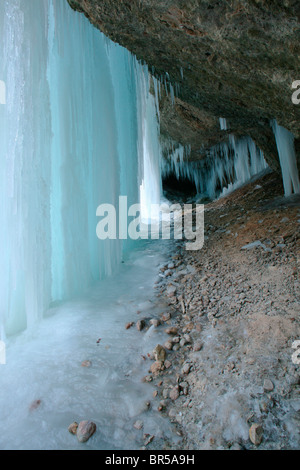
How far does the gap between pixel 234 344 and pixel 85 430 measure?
4.29ft

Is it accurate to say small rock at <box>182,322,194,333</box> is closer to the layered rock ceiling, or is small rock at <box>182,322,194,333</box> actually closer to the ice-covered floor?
the ice-covered floor

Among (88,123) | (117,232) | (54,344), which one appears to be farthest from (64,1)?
(54,344)

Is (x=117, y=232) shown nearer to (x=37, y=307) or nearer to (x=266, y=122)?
(x=37, y=307)

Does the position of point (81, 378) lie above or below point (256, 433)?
above

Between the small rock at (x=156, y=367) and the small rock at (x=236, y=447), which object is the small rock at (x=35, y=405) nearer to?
the small rock at (x=156, y=367)

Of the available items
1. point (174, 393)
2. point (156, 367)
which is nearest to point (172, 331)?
point (156, 367)

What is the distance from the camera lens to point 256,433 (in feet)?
4.86

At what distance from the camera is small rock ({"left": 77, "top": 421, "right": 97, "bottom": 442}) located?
1629 millimetres

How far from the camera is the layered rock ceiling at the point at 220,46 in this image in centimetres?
263

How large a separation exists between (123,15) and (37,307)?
150 inches

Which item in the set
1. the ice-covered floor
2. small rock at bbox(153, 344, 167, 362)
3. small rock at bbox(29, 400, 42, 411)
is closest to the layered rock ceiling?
the ice-covered floor

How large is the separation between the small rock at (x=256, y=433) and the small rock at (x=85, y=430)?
98 centimetres

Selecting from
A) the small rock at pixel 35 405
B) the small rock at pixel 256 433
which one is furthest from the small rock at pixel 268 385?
the small rock at pixel 35 405

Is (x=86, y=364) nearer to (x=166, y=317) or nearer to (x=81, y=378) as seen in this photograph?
(x=81, y=378)
